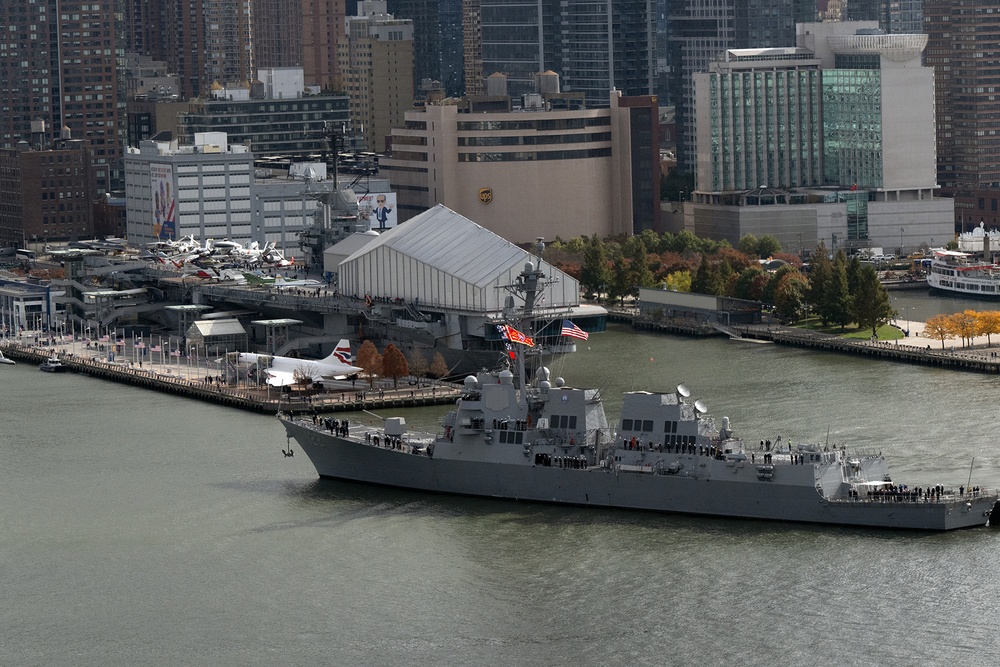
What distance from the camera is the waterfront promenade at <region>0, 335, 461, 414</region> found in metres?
84.4

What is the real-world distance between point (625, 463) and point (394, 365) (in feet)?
87.1

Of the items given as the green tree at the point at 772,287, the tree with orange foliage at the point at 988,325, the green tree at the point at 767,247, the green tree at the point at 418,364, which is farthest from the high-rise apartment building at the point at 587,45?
the green tree at the point at 418,364

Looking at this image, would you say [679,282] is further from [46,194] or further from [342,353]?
[46,194]

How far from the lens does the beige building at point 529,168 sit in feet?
444

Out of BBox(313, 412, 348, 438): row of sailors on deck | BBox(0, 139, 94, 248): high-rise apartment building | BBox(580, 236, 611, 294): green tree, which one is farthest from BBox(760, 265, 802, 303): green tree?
BBox(0, 139, 94, 248): high-rise apartment building

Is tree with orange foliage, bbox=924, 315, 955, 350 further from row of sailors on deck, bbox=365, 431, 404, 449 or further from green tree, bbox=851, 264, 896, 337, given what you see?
row of sailors on deck, bbox=365, 431, 404, 449

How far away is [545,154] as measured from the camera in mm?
135500

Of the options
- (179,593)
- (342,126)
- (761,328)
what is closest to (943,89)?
(342,126)

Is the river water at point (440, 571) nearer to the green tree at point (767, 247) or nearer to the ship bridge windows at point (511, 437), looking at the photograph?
the ship bridge windows at point (511, 437)

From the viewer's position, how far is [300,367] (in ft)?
294

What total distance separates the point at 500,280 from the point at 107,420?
62.3 feet

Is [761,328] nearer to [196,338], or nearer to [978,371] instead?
[978,371]

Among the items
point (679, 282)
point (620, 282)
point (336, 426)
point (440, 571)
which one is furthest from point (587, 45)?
point (440, 571)

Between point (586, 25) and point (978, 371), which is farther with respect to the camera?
point (586, 25)
